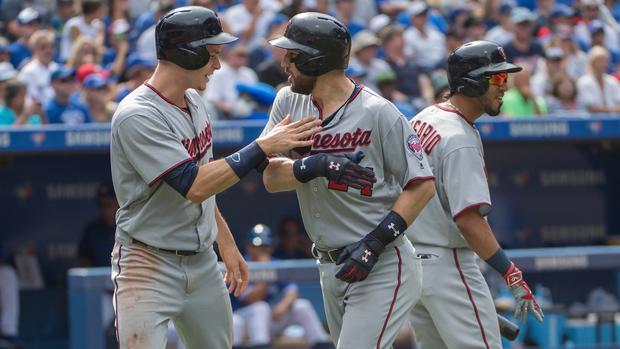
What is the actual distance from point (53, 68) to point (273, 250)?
2210 mm

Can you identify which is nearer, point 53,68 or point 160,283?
point 160,283

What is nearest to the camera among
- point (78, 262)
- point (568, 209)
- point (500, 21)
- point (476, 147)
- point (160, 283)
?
point (160, 283)

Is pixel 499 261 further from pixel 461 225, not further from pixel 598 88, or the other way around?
pixel 598 88

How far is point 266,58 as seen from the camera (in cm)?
1038

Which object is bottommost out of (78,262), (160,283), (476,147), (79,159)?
(78,262)

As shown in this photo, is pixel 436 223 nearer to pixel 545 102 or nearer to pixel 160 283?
pixel 160 283

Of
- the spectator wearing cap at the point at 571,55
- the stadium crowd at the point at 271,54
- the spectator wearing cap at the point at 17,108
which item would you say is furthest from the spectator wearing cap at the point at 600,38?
the spectator wearing cap at the point at 17,108

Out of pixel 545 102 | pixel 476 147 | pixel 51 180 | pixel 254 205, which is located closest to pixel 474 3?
pixel 545 102

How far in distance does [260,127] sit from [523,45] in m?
3.93

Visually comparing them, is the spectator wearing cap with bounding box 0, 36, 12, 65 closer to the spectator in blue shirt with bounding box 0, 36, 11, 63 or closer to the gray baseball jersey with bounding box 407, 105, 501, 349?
the spectator in blue shirt with bounding box 0, 36, 11, 63

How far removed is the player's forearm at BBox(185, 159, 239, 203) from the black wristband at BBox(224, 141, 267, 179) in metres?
0.02

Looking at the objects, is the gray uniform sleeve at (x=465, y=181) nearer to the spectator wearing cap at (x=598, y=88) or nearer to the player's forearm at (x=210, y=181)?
the player's forearm at (x=210, y=181)

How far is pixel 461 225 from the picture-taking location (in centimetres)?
500

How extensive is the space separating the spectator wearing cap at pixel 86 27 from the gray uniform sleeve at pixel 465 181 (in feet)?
19.7
